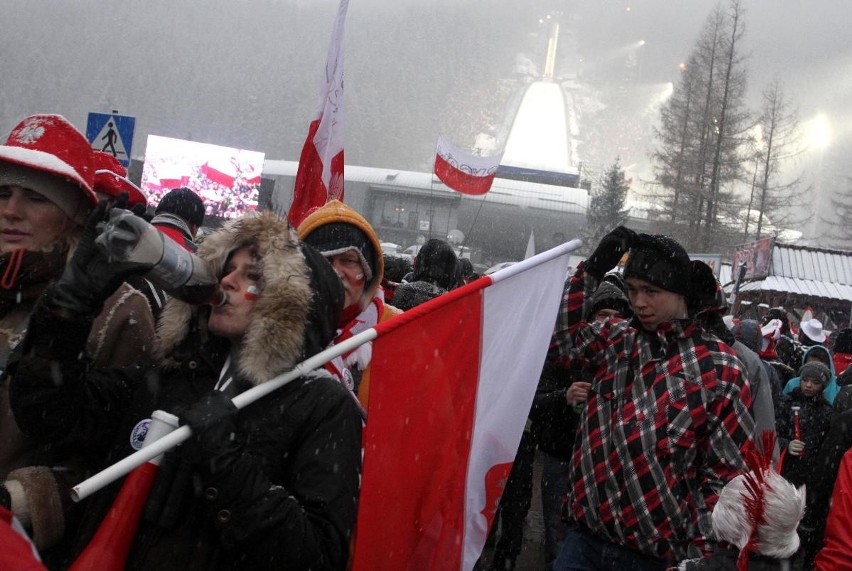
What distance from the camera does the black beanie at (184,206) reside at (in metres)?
5.60

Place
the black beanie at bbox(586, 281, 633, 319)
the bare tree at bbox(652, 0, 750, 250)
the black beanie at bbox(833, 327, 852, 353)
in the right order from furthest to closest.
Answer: the bare tree at bbox(652, 0, 750, 250)
the black beanie at bbox(833, 327, 852, 353)
the black beanie at bbox(586, 281, 633, 319)

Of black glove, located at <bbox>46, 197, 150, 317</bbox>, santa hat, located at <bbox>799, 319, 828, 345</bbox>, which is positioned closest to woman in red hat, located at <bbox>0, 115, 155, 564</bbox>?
black glove, located at <bbox>46, 197, 150, 317</bbox>

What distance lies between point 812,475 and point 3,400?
317 cm

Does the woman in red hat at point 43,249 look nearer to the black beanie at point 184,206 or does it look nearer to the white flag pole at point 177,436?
the white flag pole at point 177,436

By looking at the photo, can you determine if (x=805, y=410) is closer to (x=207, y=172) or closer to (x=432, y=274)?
(x=432, y=274)

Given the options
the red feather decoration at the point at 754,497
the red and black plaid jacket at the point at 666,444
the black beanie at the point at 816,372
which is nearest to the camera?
the red feather decoration at the point at 754,497

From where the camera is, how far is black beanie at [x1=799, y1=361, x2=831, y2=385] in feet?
20.5

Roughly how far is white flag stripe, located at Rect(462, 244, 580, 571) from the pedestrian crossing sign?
7520 millimetres

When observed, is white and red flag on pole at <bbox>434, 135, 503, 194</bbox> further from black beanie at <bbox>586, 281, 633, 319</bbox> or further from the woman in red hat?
the woman in red hat

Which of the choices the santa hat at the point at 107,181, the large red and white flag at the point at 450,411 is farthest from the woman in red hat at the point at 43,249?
the santa hat at the point at 107,181

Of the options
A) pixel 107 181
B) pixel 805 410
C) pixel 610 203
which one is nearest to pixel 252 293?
pixel 107 181

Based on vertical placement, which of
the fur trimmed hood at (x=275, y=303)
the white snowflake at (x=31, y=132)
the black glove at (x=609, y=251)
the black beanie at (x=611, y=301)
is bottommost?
the black beanie at (x=611, y=301)

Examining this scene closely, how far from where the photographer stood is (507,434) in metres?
2.84

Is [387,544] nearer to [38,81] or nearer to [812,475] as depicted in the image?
[812,475]
